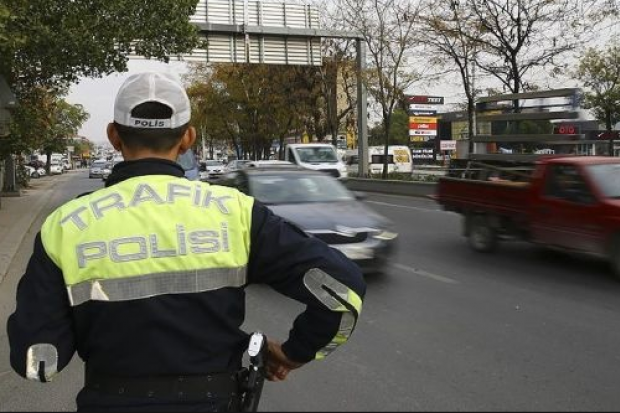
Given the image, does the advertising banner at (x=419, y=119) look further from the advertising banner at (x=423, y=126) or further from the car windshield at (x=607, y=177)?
the car windshield at (x=607, y=177)

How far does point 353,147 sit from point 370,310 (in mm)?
49605

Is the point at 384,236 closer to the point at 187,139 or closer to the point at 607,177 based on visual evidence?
the point at 607,177

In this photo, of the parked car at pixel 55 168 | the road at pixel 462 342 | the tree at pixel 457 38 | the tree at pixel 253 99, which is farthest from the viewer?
the parked car at pixel 55 168

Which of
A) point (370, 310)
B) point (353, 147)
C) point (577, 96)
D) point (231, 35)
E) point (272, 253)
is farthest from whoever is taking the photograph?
point (353, 147)

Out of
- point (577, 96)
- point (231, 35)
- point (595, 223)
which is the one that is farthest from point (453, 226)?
point (231, 35)

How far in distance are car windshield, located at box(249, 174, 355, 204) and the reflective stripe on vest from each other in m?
7.52

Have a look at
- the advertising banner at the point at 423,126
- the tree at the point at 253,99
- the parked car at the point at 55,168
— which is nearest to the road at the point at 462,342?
the advertising banner at the point at 423,126

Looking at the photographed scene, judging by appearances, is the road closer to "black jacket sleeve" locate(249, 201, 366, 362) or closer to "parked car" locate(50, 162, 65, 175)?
"black jacket sleeve" locate(249, 201, 366, 362)

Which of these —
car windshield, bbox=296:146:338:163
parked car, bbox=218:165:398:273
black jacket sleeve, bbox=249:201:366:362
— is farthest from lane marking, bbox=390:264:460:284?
car windshield, bbox=296:146:338:163

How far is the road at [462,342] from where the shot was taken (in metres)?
4.40

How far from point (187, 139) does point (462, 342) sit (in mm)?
4378

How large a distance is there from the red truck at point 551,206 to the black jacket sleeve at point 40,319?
804 cm

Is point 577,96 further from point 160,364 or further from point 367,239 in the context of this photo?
point 160,364

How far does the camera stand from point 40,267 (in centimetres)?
174
